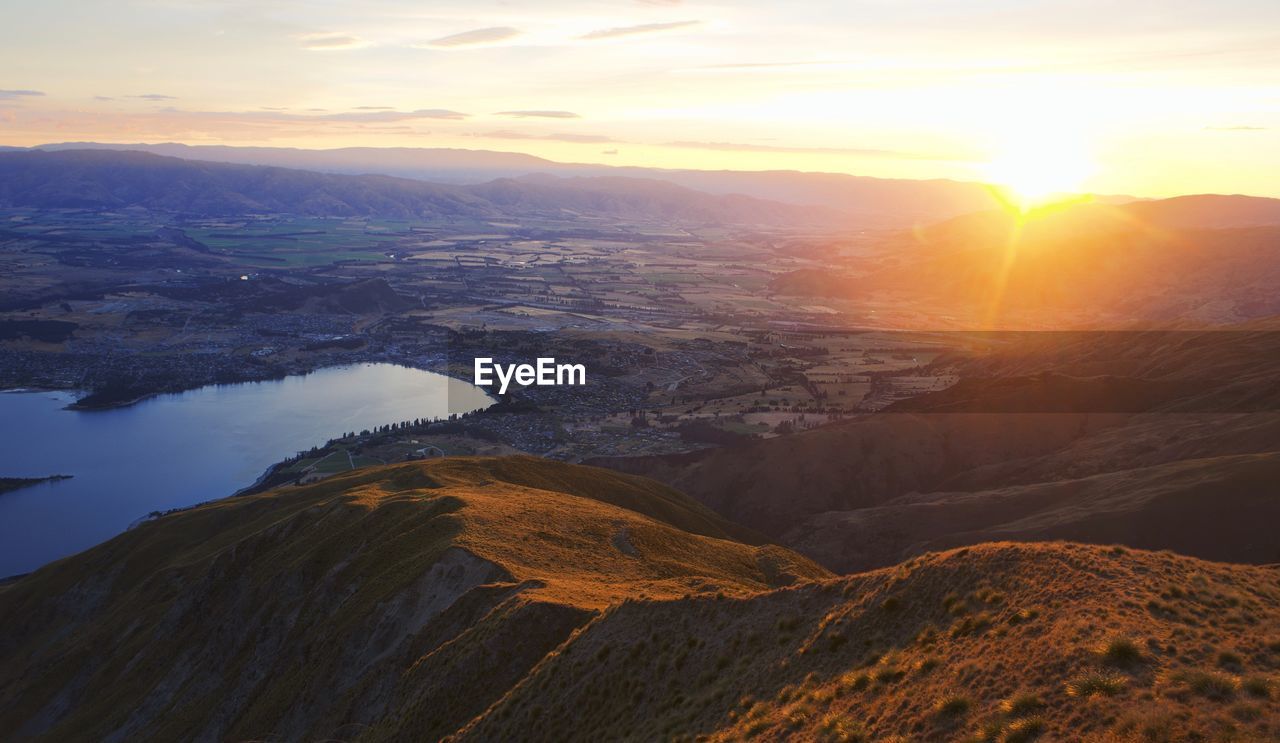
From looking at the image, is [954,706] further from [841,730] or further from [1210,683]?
[1210,683]

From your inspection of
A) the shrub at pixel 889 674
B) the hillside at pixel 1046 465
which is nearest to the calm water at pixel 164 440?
the hillside at pixel 1046 465

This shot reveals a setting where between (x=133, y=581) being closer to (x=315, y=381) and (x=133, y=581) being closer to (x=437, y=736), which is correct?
(x=437, y=736)

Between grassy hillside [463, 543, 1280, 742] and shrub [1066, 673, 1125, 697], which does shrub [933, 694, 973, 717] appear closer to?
grassy hillside [463, 543, 1280, 742]

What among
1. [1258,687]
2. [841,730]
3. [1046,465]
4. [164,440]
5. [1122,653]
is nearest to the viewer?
[1258,687]

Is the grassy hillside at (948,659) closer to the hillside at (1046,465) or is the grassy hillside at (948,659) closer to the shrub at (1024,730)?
the shrub at (1024,730)

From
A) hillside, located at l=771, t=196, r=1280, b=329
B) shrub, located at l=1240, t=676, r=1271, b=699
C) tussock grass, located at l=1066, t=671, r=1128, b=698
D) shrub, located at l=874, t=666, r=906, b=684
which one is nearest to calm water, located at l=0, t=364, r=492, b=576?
shrub, located at l=874, t=666, r=906, b=684

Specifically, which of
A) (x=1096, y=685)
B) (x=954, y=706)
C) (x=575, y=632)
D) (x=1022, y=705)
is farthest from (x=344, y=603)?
(x=1096, y=685)
